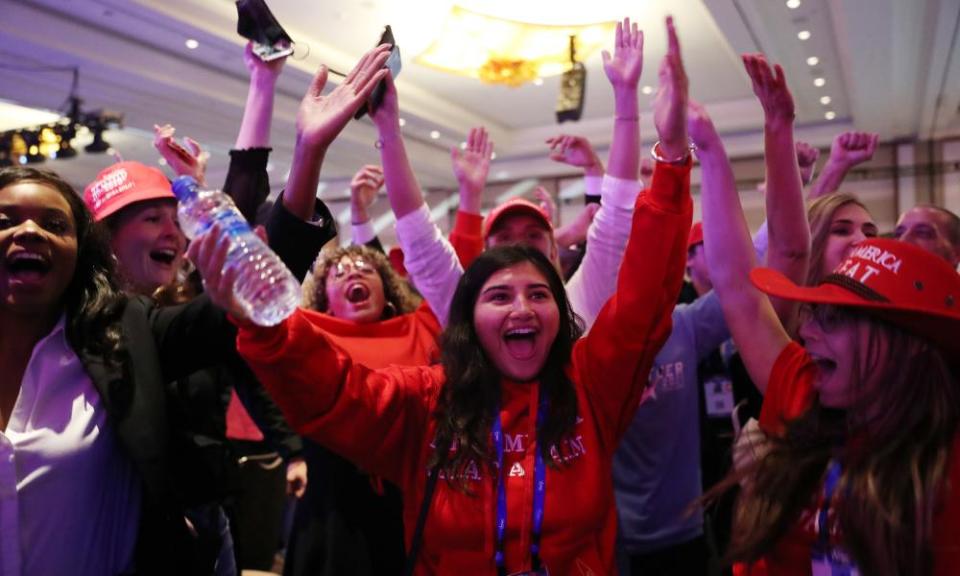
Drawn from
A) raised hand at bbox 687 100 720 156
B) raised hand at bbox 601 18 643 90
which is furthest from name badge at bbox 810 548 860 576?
raised hand at bbox 601 18 643 90

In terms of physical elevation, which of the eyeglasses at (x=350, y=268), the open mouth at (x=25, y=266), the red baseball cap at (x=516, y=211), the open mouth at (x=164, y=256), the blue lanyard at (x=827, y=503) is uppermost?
the red baseball cap at (x=516, y=211)

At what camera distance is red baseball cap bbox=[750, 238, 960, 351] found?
109 cm

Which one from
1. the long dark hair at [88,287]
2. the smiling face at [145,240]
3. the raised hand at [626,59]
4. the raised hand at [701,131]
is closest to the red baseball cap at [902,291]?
the raised hand at [701,131]

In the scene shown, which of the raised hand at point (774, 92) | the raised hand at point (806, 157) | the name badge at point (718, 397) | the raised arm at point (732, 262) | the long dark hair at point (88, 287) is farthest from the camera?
the name badge at point (718, 397)

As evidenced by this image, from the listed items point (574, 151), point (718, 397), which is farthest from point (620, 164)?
point (718, 397)

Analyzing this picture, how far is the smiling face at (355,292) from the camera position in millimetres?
2645

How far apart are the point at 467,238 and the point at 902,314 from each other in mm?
1455

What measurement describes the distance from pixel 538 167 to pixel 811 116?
13.5ft

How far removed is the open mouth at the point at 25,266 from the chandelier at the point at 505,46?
535cm

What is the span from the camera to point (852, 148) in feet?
7.73

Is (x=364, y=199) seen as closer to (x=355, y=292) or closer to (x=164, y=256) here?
(x=355, y=292)

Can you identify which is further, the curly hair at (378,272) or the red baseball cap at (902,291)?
the curly hair at (378,272)

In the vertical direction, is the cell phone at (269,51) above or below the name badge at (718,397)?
above

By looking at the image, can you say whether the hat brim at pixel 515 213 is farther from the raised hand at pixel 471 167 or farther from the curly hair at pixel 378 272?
the curly hair at pixel 378 272
